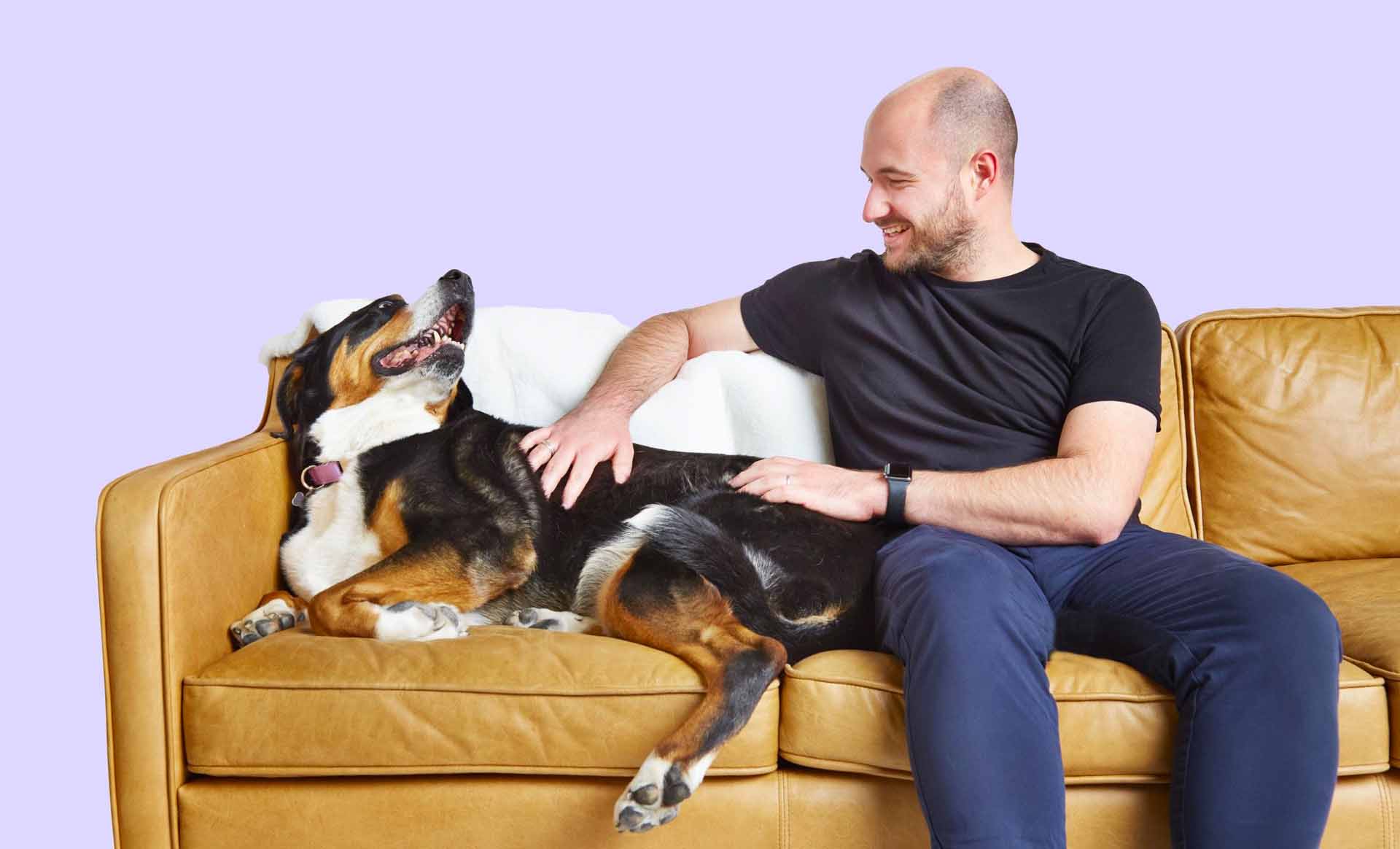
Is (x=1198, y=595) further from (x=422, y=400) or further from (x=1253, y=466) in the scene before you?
(x=422, y=400)

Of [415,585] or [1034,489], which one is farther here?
[415,585]

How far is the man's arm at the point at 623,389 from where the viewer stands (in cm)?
333

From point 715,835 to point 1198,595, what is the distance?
1.11 m

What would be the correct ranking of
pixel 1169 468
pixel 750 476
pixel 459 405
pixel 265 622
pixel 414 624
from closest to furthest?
pixel 414 624 → pixel 265 622 → pixel 750 476 → pixel 459 405 → pixel 1169 468

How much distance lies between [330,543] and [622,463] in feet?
2.49

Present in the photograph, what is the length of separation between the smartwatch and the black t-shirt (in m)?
0.16

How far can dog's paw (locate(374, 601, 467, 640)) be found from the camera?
115 inches

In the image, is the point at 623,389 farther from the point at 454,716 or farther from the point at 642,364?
the point at 454,716

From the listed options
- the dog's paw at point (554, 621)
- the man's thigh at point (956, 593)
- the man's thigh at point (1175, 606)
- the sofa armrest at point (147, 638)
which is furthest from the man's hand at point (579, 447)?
the man's thigh at point (1175, 606)

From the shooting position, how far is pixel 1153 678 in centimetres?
269

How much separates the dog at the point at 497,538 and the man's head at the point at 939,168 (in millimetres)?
713

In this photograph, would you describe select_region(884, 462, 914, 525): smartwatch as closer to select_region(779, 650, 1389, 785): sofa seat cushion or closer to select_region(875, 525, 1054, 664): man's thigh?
select_region(875, 525, 1054, 664): man's thigh

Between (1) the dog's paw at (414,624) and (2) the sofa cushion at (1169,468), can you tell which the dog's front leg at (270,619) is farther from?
(2) the sofa cushion at (1169,468)

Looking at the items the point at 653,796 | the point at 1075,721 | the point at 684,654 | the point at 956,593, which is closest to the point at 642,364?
the point at 684,654
